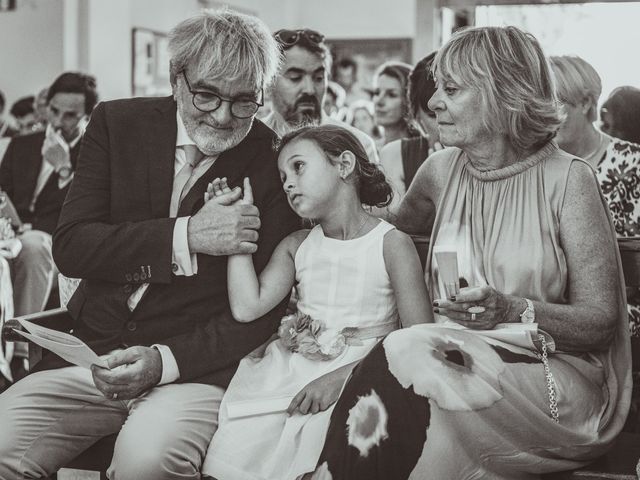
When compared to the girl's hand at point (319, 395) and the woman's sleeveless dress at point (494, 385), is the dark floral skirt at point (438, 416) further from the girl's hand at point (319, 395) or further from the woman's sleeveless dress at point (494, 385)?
the girl's hand at point (319, 395)

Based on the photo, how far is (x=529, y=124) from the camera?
2.53 metres

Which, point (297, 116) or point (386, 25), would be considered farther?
point (386, 25)

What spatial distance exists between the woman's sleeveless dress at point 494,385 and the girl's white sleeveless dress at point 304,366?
8.2 inches

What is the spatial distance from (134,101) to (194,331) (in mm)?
719

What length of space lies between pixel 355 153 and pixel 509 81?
494mm

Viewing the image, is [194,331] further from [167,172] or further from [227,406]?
[167,172]

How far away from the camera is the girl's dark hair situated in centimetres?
272

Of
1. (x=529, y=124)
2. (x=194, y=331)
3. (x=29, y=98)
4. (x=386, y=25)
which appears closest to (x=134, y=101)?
(x=194, y=331)

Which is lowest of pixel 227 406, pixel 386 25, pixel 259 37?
pixel 227 406

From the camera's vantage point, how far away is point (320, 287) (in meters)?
2.72

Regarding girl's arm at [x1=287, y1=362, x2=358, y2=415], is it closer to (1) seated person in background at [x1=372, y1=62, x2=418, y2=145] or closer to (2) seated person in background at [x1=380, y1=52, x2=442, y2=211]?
(2) seated person in background at [x1=380, y1=52, x2=442, y2=211]

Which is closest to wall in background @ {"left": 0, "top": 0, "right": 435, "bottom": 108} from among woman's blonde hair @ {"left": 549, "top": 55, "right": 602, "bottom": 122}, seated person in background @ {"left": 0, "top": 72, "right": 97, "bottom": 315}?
seated person in background @ {"left": 0, "top": 72, "right": 97, "bottom": 315}

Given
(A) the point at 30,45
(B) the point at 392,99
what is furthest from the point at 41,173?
(A) the point at 30,45

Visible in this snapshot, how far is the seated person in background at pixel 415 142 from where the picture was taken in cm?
409
